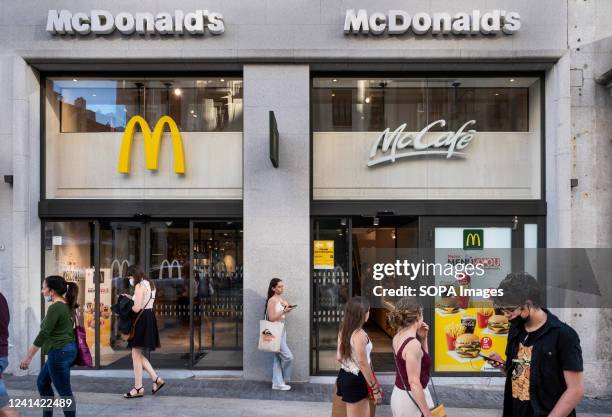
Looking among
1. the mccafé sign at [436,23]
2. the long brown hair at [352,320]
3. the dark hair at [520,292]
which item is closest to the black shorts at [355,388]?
the long brown hair at [352,320]

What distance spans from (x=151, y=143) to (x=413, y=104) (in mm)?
4786

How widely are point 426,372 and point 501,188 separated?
5.48 meters

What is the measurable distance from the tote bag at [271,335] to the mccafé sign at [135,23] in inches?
196

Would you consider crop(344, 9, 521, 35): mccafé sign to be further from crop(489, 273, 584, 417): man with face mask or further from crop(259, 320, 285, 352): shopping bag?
crop(489, 273, 584, 417): man with face mask

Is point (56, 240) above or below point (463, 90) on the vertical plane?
below

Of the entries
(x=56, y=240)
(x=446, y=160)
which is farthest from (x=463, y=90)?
(x=56, y=240)

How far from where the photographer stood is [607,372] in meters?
8.49

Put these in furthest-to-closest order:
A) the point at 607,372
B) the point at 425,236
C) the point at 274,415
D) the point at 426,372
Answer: the point at 425,236
the point at 607,372
the point at 274,415
the point at 426,372

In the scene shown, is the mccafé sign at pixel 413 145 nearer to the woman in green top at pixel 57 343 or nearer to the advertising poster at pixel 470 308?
the advertising poster at pixel 470 308

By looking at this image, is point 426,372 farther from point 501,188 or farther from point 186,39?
point 186,39

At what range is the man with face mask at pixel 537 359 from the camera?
3.51 metres

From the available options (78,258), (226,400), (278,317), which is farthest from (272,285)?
(78,258)

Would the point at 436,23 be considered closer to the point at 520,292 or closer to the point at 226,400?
the point at 520,292

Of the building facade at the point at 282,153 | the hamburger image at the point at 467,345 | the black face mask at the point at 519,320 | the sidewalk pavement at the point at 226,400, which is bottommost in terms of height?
the sidewalk pavement at the point at 226,400
